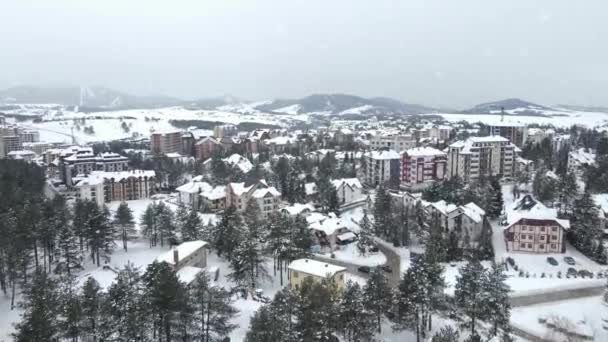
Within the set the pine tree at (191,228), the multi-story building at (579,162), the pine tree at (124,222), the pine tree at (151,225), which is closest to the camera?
the pine tree at (191,228)

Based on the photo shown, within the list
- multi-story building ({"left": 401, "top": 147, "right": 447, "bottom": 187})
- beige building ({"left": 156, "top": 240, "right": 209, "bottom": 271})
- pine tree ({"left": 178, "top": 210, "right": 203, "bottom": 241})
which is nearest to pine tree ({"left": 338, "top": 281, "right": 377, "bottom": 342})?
beige building ({"left": 156, "top": 240, "right": 209, "bottom": 271})

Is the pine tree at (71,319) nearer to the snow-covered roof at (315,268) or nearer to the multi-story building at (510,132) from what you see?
the snow-covered roof at (315,268)

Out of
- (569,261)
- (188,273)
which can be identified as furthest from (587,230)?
(188,273)

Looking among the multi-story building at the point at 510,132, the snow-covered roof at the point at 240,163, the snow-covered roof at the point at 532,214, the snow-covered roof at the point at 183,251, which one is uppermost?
the multi-story building at the point at 510,132

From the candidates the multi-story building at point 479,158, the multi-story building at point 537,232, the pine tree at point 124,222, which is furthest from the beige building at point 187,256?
the multi-story building at point 479,158

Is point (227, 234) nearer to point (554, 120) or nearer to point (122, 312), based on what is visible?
point (122, 312)
